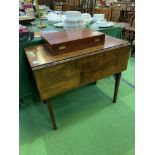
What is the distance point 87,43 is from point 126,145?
972 millimetres

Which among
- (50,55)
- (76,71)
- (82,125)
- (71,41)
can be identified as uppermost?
(71,41)

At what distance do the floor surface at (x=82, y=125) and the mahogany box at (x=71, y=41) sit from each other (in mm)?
779

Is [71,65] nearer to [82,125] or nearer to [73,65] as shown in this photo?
[73,65]

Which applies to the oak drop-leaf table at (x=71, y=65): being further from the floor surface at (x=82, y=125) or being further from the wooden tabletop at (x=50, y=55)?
the floor surface at (x=82, y=125)

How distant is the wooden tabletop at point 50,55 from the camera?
120 cm

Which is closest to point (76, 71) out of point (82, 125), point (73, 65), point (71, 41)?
point (73, 65)

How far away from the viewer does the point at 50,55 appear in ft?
4.27

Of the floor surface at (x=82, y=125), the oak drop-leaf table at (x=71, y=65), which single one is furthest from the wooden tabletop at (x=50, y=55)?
the floor surface at (x=82, y=125)

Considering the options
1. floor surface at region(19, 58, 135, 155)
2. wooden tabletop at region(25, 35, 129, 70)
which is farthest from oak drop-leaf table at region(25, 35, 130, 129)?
floor surface at region(19, 58, 135, 155)

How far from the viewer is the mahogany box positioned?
50.0 inches

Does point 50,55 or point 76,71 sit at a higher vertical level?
point 50,55

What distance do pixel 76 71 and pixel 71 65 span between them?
8cm

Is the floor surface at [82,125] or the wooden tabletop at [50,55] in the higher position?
the wooden tabletop at [50,55]
